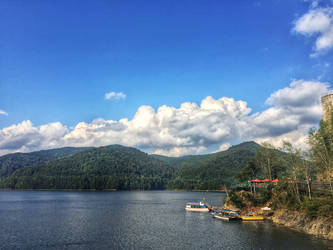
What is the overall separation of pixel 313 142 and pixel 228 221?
128 ft

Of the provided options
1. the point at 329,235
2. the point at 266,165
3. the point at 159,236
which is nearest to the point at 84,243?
the point at 159,236

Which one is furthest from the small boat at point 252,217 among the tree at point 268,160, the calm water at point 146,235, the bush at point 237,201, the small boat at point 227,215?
the tree at point 268,160

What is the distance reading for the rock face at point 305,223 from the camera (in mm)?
58834

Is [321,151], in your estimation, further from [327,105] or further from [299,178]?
[327,105]

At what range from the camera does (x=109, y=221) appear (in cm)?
8731

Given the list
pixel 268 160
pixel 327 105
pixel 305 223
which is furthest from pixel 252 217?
pixel 327 105

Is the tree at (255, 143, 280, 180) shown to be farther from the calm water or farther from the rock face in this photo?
the calm water

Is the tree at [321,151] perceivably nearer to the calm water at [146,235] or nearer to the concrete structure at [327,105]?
the calm water at [146,235]

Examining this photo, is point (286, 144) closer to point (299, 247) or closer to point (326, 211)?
point (326, 211)

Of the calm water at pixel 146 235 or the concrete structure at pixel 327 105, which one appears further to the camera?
the concrete structure at pixel 327 105

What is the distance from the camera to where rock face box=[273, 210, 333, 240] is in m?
58.8

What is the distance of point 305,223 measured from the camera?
68.0 meters

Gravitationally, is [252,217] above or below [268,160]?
below

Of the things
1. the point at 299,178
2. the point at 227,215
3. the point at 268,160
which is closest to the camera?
the point at 299,178
